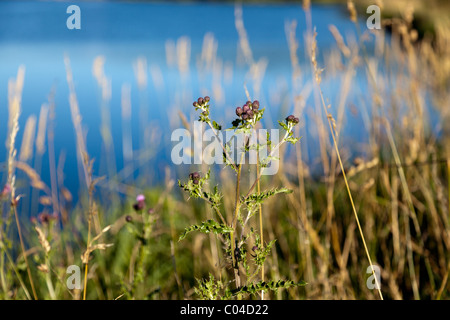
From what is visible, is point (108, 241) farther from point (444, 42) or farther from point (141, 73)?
point (444, 42)

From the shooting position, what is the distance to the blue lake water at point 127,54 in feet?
13.0

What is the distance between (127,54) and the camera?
37.5 feet

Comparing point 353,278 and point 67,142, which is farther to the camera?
point 67,142

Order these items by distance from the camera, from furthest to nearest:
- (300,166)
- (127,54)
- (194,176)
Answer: (127,54), (300,166), (194,176)

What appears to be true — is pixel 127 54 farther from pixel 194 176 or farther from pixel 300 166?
pixel 194 176

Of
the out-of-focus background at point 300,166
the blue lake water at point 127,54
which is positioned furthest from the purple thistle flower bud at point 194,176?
the blue lake water at point 127,54

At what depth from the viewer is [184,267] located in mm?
1944

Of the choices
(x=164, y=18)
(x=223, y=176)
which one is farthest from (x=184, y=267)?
(x=164, y=18)

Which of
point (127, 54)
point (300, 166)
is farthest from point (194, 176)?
point (127, 54)

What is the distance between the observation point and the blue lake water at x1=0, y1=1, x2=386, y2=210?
3.95m

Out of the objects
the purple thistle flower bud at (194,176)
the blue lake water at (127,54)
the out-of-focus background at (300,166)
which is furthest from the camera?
the blue lake water at (127,54)

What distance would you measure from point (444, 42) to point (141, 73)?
1.65 m

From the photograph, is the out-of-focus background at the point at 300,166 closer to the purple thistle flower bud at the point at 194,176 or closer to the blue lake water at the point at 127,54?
the blue lake water at the point at 127,54

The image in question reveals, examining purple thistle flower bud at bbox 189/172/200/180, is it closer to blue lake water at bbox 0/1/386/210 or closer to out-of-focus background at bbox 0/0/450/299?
out-of-focus background at bbox 0/0/450/299
